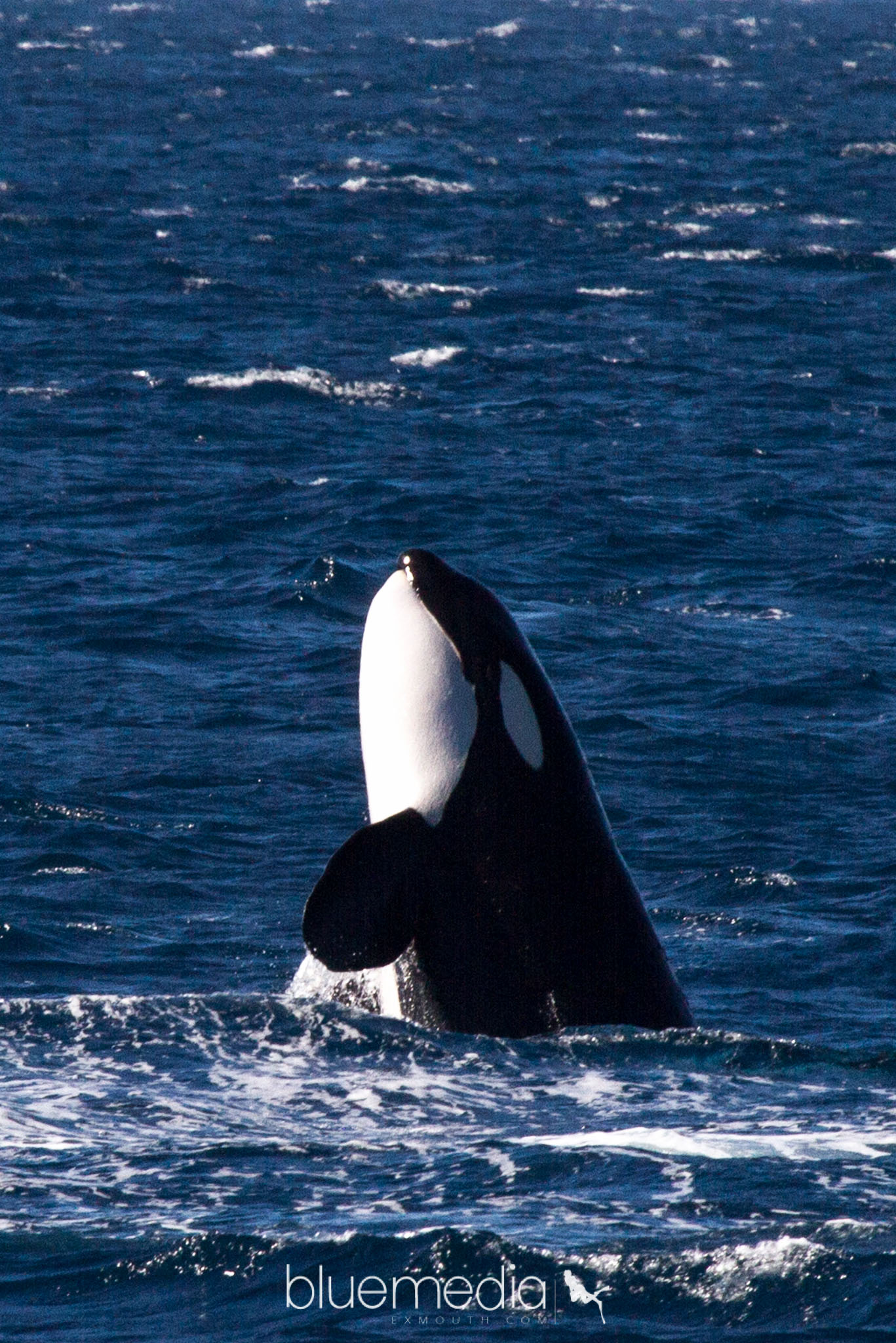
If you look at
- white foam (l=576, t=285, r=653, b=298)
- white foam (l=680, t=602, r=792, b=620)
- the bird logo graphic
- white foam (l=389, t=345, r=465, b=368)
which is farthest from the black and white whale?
white foam (l=576, t=285, r=653, b=298)

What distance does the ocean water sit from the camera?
9.17m

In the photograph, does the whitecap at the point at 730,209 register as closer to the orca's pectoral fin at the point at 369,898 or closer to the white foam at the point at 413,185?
the white foam at the point at 413,185

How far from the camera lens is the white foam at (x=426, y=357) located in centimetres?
3503

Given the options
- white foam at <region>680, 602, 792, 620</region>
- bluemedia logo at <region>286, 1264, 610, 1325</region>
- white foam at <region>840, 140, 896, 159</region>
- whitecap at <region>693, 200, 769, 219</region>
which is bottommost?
white foam at <region>680, 602, 792, 620</region>

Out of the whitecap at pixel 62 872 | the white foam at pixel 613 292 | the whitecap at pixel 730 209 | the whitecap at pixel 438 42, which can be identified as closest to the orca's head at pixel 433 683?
the whitecap at pixel 62 872

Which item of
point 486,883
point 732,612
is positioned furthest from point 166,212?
point 486,883

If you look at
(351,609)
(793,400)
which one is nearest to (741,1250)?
(351,609)

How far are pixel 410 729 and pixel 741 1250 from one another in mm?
4521

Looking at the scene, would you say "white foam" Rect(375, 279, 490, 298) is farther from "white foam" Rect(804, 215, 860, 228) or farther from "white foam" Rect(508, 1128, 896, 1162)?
"white foam" Rect(508, 1128, 896, 1162)

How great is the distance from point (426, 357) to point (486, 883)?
24421 millimetres

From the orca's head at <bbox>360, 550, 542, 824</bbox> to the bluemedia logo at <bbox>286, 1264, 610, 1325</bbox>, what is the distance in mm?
3778

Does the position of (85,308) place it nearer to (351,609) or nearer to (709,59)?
(351,609)

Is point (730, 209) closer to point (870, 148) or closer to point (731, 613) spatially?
point (870, 148)

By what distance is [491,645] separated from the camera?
1285cm
